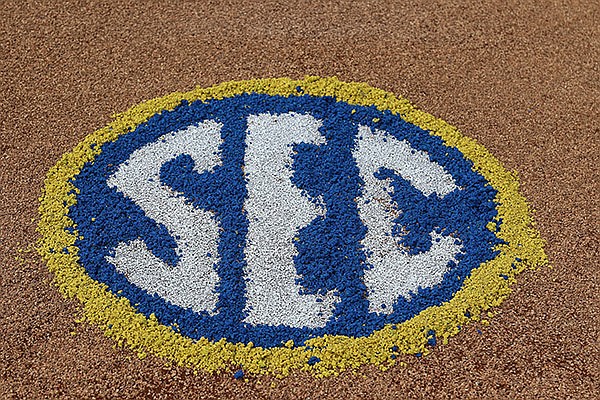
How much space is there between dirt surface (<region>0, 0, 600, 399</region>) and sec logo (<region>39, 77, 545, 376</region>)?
18cm

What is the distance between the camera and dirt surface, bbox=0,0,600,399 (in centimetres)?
557

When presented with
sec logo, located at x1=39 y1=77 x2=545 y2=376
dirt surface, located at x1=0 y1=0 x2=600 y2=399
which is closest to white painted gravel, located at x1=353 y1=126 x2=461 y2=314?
sec logo, located at x1=39 y1=77 x2=545 y2=376

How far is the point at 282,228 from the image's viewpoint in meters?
6.47

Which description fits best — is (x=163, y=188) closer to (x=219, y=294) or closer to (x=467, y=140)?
(x=219, y=294)

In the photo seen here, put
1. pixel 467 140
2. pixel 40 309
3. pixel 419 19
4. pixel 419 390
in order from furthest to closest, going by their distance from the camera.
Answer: pixel 419 19 → pixel 467 140 → pixel 40 309 → pixel 419 390

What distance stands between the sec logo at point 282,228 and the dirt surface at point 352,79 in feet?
0.59

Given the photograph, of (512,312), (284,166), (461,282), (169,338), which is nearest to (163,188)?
(284,166)

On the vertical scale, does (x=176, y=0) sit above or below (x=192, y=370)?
above

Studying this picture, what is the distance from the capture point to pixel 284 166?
6.95 metres

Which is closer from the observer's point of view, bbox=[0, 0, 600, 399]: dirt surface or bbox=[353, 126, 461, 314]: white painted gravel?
bbox=[0, 0, 600, 399]: dirt surface

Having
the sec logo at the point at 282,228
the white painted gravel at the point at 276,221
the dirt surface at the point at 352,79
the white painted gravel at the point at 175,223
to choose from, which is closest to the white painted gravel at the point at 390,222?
the sec logo at the point at 282,228

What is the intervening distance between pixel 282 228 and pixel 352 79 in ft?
6.95

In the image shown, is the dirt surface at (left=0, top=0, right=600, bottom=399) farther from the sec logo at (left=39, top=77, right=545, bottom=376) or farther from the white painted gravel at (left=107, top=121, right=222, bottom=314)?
the white painted gravel at (left=107, top=121, right=222, bottom=314)

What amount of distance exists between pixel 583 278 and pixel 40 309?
4.51 meters
